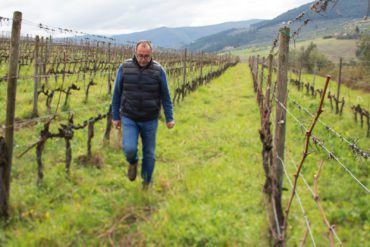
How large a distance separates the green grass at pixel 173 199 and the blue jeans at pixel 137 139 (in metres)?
0.31

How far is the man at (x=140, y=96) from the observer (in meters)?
4.69

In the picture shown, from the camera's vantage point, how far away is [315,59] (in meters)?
44.6

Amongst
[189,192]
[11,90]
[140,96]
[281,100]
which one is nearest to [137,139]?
[140,96]

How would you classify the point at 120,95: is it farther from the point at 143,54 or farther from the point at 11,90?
the point at 11,90

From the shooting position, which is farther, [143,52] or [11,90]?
[143,52]

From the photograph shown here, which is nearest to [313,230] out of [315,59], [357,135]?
[357,135]

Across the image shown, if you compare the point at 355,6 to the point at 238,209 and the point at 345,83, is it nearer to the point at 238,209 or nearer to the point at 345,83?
the point at 345,83

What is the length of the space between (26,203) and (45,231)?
0.85 meters

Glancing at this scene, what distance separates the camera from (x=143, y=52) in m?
4.58

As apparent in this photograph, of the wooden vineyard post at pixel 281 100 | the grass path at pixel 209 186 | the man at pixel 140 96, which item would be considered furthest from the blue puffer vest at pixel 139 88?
the wooden vineyard post at pixel 281 100

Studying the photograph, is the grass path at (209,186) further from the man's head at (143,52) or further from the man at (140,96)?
the man's head at (143,52)

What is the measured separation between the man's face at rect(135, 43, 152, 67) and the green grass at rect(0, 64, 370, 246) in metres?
1.58

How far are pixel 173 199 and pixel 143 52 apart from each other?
1.78m

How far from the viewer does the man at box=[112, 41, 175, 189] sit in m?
4.69
